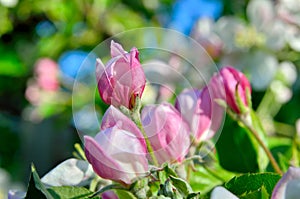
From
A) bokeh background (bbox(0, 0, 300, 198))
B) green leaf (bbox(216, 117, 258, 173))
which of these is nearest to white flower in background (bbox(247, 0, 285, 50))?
bokeh background (bbox(0, 0, 300, 198))

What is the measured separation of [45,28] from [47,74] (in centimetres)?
20

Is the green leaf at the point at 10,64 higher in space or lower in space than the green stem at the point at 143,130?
lower

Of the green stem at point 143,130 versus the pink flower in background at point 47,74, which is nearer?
the green stem at point 143,130

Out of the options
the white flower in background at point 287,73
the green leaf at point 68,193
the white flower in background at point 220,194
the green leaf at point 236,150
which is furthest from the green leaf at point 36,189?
the white flower in background at point 287,73

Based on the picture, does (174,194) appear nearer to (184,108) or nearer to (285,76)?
(184,108)

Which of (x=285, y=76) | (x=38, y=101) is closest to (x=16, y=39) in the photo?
(x=38, y=101)

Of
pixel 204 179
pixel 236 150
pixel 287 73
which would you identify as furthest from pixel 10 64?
pixel 204 179

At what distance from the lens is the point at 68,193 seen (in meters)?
0.49

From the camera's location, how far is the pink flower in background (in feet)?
7.85

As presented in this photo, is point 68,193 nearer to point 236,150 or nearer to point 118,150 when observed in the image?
point 118,150

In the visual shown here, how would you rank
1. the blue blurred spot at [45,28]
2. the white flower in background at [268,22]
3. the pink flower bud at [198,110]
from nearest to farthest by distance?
the pink flower bud at [198,110] → the white flower in background at [268,22] → the blue blurred spot at [45,28]

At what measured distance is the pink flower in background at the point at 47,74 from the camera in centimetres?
239

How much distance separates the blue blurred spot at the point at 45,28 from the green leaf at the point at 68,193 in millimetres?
1994

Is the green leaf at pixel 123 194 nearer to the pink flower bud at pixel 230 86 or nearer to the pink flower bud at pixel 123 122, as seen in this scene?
the pink flower bud at pixel 123 122
